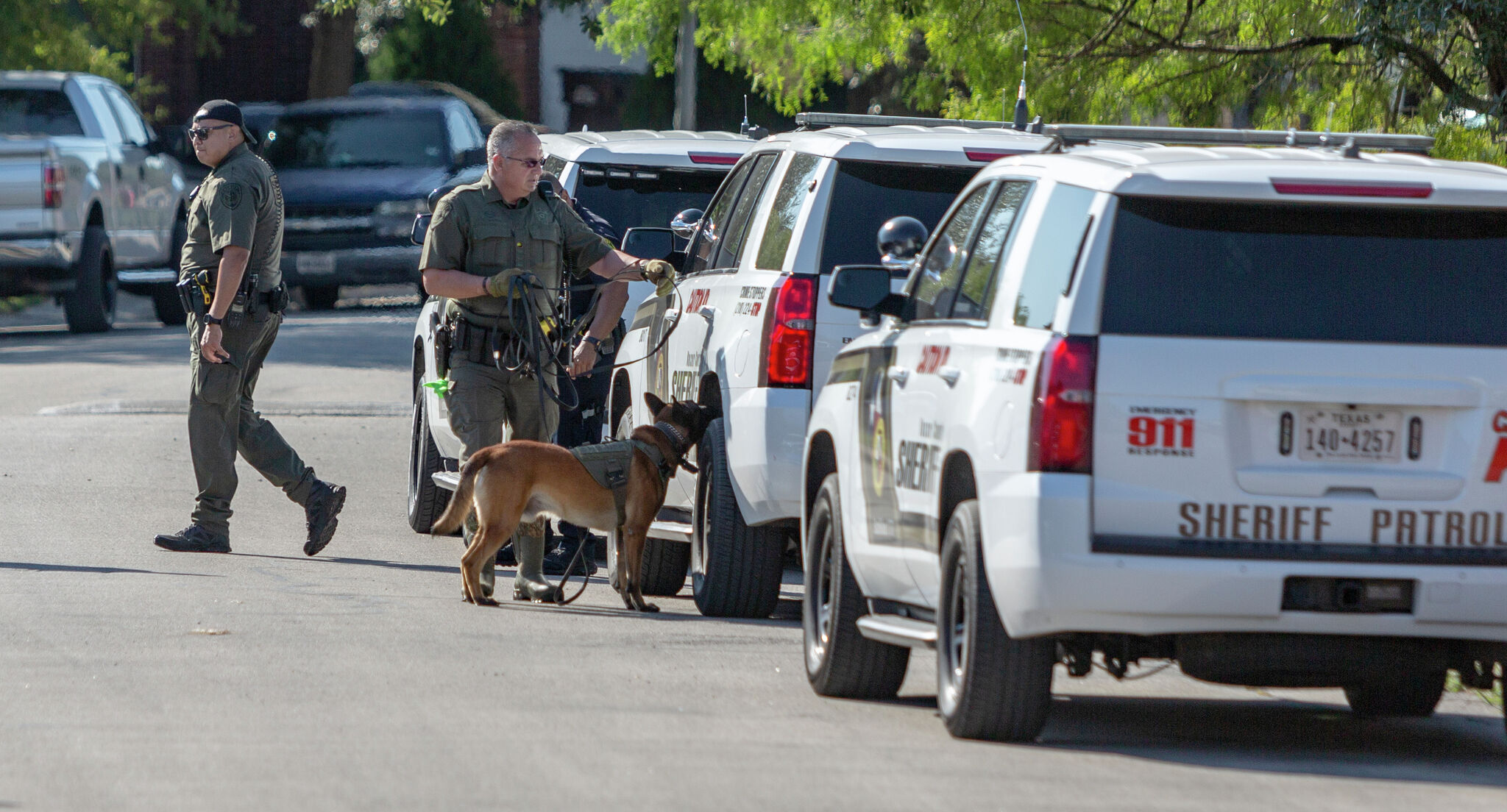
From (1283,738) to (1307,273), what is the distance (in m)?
1.62

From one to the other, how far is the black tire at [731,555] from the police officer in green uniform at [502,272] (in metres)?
0.80

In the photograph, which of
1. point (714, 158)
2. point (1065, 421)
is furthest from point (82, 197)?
point (1065, 421)

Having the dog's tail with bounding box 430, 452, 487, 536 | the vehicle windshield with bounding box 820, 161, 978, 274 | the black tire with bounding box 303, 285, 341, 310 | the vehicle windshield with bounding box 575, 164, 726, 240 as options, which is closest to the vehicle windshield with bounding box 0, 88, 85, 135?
the black tire with bounding box 303, 285, 341, 310

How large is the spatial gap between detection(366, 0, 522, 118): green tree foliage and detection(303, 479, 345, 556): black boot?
1370 inches

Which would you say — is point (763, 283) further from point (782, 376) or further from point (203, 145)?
point (203, 145)

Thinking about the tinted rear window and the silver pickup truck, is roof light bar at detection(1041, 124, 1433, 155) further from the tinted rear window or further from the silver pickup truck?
the silver pickup truck

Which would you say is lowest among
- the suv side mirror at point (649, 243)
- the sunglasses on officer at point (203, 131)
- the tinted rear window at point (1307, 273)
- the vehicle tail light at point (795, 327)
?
the vehicle tail light at point (795, 327)

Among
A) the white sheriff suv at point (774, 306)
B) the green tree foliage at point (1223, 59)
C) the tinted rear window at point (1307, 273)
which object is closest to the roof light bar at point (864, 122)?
the white sheriff suv at point (774, 306)

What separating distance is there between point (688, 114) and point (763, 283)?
22037mm

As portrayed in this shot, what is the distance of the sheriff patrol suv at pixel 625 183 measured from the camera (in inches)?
440

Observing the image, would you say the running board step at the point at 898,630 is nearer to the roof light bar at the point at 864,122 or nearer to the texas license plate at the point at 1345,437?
the texas license plate at the point at 1345,437

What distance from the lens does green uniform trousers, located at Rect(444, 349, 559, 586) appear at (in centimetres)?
974

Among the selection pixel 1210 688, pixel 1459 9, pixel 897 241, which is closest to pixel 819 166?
pixel 897 241

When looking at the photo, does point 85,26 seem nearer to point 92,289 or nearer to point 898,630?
point 92,289
